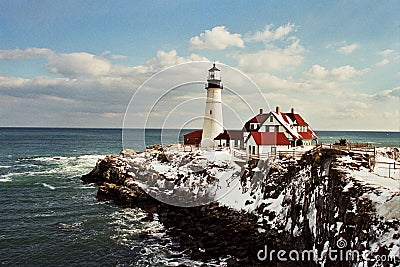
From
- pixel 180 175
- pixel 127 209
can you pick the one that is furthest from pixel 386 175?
pixel 127 209

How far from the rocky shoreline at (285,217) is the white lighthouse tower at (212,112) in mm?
13468

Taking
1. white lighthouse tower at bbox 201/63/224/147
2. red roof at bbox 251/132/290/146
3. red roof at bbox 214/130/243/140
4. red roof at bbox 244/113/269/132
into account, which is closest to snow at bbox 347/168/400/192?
red roof at bbox 251/132/290/146

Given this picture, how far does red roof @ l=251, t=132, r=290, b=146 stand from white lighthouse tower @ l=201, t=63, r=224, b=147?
31.7ft

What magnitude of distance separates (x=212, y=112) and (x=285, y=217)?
24.1 metres

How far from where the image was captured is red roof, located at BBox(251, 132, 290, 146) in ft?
121

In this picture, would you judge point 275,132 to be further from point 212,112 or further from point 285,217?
point 285,217

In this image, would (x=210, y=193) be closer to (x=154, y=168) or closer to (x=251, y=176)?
(x=251, y=176)

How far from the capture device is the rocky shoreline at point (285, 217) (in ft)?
60.4

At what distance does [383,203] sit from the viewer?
1734 centimetres

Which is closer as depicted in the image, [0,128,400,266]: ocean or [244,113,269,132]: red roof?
[0,128,400,266]: ocean

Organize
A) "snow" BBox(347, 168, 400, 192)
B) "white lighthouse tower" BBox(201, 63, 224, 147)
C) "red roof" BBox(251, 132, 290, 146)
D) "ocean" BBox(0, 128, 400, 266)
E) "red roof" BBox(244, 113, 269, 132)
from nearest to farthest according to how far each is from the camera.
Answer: "snow" BBox(347, 168, 400, 192), "ocean" BBox(0, 128, 400, 266), "red roof" BBox(251, 132, 290, 146), "red roof" BBox(244, 113, 269, 132), "white lighthouse tower" BBox(201, 63, 224, 147)

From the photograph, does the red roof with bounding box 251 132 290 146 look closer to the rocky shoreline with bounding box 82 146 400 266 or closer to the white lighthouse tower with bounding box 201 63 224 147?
the rocky shoreline with bounding box 82 146 400 266

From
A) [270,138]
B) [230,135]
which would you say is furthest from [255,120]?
[270,138]

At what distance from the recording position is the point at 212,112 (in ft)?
151
